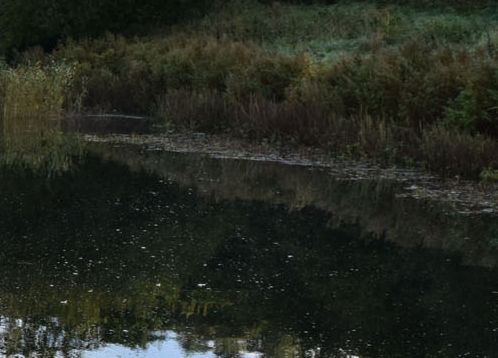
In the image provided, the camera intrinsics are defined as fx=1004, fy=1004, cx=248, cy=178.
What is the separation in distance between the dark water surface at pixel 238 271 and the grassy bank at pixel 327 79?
71.0 inches

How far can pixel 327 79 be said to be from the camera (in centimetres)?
1736

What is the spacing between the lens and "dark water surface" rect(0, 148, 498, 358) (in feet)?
20.7

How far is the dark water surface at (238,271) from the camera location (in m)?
6.32

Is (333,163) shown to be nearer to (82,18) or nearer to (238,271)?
(238,271)

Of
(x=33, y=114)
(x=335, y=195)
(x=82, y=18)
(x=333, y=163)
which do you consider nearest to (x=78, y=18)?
(x=82, y=18)

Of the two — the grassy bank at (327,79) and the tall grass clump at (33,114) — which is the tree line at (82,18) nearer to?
the grassy bank at (327,79)

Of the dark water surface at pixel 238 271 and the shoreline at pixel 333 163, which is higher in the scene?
the dark water surface at pixel 238 271

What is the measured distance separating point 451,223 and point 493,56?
636 cm

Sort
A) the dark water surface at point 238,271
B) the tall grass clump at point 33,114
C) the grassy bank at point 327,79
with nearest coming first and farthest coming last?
the dark water surface at point 238,271 < the grassy bank at point 327,79 < the tall grass clump at point 33,114

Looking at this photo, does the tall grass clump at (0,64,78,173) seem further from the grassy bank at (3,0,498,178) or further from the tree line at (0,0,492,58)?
the tree line at (0,0,492,58)

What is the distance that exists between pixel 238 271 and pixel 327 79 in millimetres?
9660

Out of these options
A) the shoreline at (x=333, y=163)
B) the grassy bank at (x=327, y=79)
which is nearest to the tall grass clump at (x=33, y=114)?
the grassy bank at (x=327, y=79)

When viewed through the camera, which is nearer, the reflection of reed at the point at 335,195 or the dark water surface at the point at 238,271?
the dark water surface at the point at 238,271

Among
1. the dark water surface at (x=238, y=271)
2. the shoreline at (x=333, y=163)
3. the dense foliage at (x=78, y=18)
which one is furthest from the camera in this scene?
the dense foliage at (x=78, y=18)
